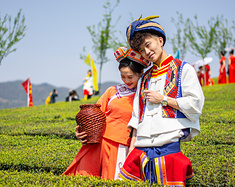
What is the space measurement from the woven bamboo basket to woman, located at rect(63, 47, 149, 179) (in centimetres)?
8

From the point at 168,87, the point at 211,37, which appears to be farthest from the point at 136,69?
the point at 211,37

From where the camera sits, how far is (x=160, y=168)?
265cm

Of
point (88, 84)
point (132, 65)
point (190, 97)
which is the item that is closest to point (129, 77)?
point (132, 65)

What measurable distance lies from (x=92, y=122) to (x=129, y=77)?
61 centimetres

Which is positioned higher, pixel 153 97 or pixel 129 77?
pixel 129 77

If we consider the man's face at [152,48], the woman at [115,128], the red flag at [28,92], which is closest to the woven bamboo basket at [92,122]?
the woman at [115,128]

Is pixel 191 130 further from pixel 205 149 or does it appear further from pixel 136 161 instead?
pixel 205 149

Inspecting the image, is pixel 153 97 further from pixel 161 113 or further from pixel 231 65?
pixel 231 65

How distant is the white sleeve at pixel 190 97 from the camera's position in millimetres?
2602

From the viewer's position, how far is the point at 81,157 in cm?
338

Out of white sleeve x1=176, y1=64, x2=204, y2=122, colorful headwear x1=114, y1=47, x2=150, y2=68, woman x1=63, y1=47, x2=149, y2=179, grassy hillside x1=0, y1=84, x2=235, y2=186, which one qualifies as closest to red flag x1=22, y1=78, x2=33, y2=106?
grassy hillside x1=0, y1=84, x2=235, y2=186

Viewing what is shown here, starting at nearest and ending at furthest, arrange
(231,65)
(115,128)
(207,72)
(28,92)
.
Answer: (115,128), (231,65), (28,92), (207,72)

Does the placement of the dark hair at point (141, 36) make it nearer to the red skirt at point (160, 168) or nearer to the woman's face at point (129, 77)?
the woman's face at point (129, 77)

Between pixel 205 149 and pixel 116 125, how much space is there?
2.07 metres
